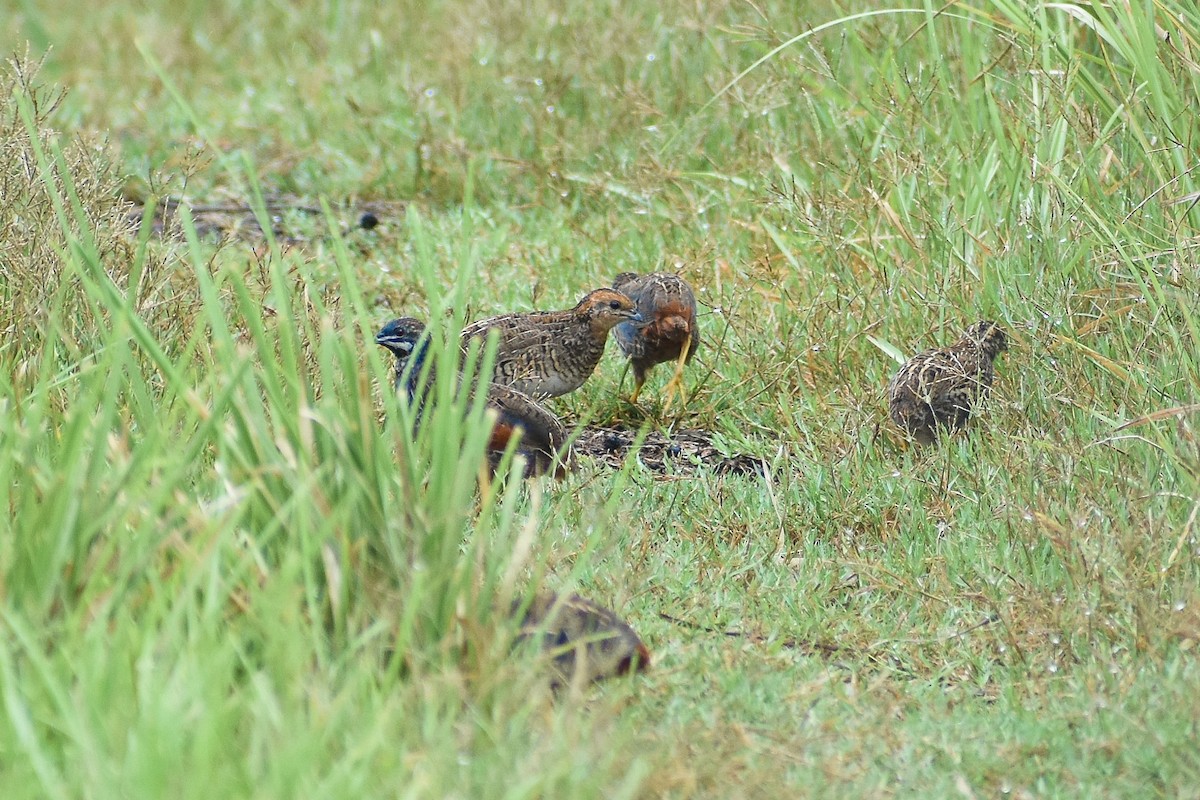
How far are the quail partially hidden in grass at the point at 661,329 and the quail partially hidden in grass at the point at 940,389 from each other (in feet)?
3.47

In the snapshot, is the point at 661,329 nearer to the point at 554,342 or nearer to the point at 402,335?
the point at 554,342

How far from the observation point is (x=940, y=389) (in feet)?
17.8

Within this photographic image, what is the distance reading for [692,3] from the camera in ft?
30.2

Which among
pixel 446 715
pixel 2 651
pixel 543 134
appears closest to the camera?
pixel 2 651

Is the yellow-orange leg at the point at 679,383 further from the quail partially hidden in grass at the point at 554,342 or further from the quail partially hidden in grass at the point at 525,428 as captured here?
the quail partially hidden in grass at the point at 525,428

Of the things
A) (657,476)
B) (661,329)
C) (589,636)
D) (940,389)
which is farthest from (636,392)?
(589,636)

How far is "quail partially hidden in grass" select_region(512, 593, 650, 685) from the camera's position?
3.68 meters

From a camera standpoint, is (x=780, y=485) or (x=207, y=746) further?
(x=780, y=485)

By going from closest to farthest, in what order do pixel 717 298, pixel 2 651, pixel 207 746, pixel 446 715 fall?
pixel 207 746
pixel 2 651
pixel 446 715
pixel 717 298

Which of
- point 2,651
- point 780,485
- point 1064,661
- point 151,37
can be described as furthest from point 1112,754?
point 151,37

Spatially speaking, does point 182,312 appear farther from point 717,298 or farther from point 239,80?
point 239,80

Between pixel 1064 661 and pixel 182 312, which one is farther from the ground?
Result: pixel 182 312

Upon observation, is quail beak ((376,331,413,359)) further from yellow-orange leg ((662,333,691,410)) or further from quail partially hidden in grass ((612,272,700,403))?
yellow-orange leg ((662,333,691,410))

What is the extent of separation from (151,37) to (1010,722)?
987cm
